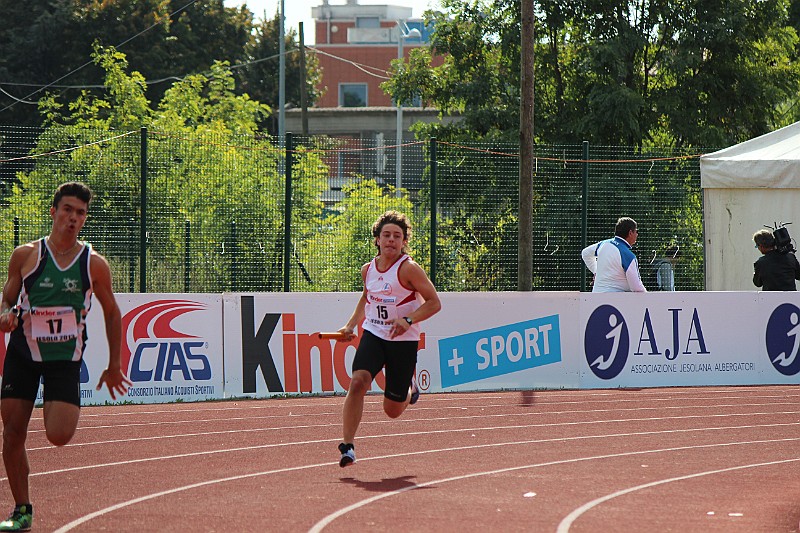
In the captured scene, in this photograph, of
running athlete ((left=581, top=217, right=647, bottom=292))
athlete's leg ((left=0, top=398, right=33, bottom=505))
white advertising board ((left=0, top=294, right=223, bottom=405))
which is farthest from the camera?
running athlete ((left=581, top=217, right=647, bottom=292))

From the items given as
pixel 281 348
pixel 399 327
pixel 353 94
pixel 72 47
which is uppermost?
pixel 353 94

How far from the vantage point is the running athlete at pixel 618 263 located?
16.1 meters

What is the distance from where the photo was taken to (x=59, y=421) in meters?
7.12

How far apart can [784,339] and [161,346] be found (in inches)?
318

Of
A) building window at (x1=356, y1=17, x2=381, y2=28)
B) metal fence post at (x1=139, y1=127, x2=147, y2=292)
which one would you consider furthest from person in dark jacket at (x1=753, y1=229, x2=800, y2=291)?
building window at (x1=356, y1=17, x2=381, y2=28)

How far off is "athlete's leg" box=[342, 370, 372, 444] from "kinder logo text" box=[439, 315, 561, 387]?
632 cm

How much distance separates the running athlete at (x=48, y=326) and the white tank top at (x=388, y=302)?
9.12 feet

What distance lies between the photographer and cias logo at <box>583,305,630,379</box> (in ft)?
53.9

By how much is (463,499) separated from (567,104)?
1851 centimetres

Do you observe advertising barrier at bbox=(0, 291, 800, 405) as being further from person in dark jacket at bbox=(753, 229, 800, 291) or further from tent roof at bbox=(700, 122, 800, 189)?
tent roof at bbox=(700, 122, 800, 189)

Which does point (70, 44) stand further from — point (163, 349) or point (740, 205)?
point (163, 349)

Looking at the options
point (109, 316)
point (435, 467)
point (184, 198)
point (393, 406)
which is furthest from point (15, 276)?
point (184, 198)

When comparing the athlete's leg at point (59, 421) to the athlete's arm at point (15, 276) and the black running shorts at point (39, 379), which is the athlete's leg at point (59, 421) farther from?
the athlete's arm at point (15, 276)

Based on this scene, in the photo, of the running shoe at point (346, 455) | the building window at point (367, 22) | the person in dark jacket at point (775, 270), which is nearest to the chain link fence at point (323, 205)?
the person in dark jacket at point (775, 270)
